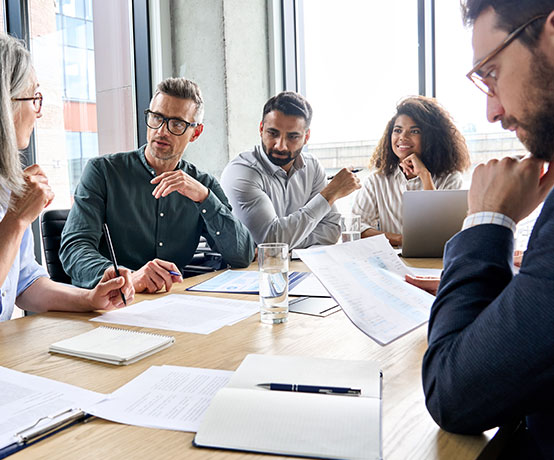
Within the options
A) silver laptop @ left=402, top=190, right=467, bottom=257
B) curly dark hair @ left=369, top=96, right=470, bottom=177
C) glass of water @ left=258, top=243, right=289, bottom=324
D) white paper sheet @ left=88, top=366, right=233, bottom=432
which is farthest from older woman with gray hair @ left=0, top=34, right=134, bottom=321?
curly dark hair @ left=369, top=96, right=470, bottom=177

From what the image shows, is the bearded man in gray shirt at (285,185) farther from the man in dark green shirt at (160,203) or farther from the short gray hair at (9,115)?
the short gray hair at (9,115)

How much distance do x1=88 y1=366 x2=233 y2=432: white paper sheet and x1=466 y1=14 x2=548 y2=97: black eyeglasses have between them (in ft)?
2.21

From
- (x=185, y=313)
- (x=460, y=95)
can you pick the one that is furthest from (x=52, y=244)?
(x=460, y=95)

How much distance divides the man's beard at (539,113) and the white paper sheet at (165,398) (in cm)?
63

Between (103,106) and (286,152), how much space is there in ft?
5.72

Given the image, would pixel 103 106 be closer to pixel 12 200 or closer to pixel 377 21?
pixel 377 21

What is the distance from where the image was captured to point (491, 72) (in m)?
0.85

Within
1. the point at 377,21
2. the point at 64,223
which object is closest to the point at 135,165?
the point at 64,223

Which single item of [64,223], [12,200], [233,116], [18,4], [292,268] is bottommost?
[292,268]

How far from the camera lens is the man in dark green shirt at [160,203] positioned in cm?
191

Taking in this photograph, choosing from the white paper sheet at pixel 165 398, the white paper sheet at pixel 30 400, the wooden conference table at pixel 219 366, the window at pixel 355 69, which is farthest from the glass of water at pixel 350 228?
the window at pixel 355 69

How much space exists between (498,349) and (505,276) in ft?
0.48

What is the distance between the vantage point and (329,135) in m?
3.64

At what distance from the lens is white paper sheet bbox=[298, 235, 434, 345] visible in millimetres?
956
